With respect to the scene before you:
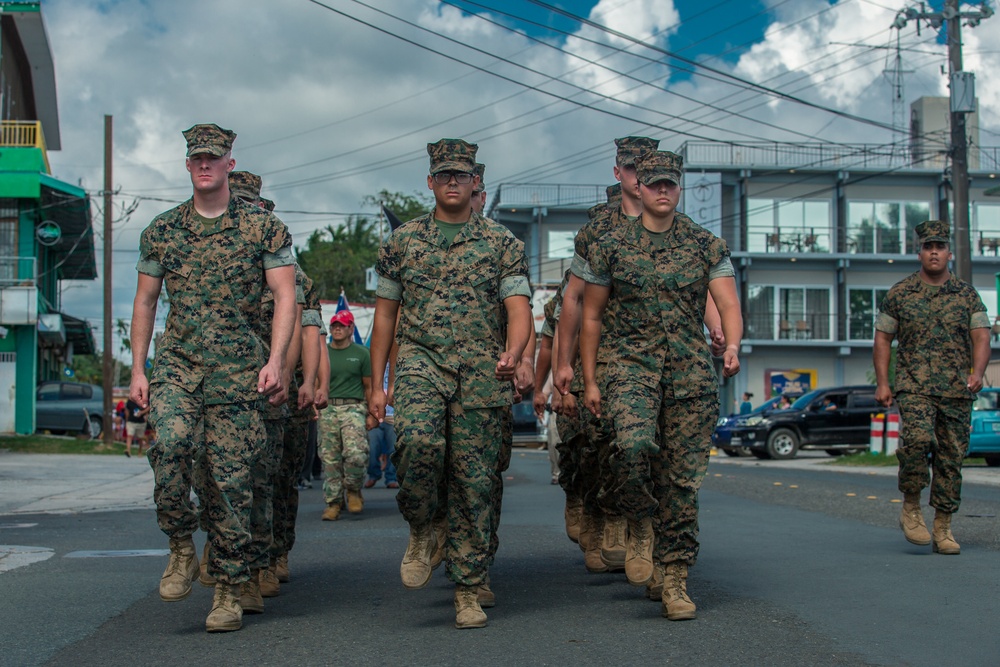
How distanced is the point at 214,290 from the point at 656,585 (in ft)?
8.58

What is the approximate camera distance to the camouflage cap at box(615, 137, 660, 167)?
736 cm

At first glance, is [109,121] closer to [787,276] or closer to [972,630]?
[787,276]

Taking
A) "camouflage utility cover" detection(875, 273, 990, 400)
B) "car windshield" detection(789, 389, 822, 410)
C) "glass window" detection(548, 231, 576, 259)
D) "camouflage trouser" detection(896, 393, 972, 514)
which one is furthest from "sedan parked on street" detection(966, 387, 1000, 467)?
"glass window" detection(548, 231, 576, 259)

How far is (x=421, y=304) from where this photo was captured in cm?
597

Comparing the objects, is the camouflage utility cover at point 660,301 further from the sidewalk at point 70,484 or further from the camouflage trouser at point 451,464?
the sidewalk at point 70,484

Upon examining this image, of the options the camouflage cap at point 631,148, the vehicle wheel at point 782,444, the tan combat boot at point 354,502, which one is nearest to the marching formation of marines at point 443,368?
the camouflage cap at point 631,148

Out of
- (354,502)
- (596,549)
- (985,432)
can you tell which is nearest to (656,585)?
(596,549)

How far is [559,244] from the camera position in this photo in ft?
168

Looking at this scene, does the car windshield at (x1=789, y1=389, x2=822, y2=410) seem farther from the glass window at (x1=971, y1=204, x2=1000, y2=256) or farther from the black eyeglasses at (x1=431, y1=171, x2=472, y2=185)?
the glass window at (x1=971, y1=204, x2=1000, y2=256)

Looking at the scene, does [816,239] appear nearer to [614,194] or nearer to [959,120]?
[959,120]

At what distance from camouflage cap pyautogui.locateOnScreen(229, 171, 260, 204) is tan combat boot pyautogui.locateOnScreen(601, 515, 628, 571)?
113 inches

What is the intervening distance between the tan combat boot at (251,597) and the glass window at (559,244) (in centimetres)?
4511

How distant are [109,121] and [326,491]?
24121mm

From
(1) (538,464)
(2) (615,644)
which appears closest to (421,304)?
(2) (615,644)
